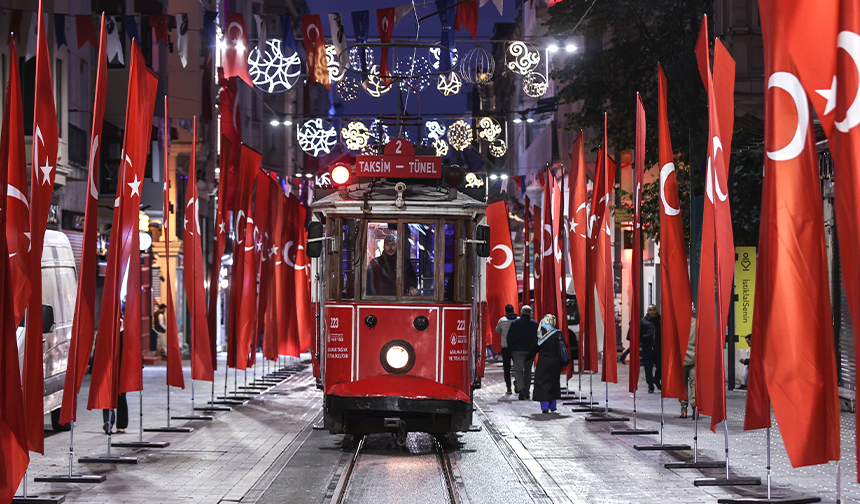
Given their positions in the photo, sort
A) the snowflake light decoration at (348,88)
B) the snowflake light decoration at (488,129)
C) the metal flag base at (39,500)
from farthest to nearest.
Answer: the snowflake light decoration at (488,129) → the snowflake light decoration at (348,88) → the metal flag base at (39,500)

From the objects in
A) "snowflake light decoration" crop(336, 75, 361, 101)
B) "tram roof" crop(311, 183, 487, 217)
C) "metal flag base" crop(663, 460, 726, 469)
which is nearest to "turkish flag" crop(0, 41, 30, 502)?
"tram roof" crop(311, 183, 487, 217)

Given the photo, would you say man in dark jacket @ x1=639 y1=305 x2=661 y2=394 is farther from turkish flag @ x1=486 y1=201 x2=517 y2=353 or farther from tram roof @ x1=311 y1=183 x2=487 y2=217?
tram roof @ x1=311 y1=183 x2=487 y2=217

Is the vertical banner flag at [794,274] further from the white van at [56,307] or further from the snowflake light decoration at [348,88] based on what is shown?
the snowflake light decoration at [348,88]

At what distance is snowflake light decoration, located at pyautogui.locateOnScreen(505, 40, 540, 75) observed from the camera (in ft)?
67.6

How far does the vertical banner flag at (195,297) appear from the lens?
15375 mm

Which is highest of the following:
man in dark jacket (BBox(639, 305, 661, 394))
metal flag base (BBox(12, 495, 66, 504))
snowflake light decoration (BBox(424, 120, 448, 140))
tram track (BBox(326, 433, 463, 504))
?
snowflake light decoration (BBox(424, 120, 448, 140))

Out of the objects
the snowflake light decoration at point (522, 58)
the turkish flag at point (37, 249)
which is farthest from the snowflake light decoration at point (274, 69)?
the turkish flag at point (37, 249)

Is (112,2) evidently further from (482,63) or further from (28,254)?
(28,254)

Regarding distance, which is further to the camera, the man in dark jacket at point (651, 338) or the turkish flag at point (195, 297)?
the man in dark jacket at point (651, 338)

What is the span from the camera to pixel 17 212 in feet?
29.8

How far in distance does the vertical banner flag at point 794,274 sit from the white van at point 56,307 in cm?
1003

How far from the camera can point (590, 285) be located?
1675 cm

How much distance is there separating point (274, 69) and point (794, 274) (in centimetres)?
1280

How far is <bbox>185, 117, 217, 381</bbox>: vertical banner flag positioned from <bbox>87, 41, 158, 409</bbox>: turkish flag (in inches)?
102
